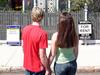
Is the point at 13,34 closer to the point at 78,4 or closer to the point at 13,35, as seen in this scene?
the point at 13,35

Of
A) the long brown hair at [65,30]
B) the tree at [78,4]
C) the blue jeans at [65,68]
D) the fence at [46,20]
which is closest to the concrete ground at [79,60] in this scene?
the fence at [46,20]

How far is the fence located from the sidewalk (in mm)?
2069

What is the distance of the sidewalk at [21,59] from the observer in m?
10.7

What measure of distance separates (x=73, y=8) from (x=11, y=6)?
5893 millimetres

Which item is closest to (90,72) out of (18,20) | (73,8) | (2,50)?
(2,50)

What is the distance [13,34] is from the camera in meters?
16.1

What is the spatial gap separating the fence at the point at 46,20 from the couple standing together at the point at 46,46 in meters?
11.5

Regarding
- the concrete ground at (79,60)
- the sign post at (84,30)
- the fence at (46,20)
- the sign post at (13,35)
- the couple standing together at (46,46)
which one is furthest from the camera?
the fence at (46,20)

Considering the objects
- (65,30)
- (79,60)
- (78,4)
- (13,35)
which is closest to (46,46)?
(65,30)

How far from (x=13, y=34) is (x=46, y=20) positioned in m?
1.84

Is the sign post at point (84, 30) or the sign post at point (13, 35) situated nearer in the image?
the sign post at point (13, 35)

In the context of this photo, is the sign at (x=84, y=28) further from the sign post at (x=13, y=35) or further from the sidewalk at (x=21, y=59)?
the sign post at (x=13, y=35)

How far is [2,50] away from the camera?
46.6 ft

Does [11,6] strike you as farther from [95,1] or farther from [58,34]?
[58,34]
